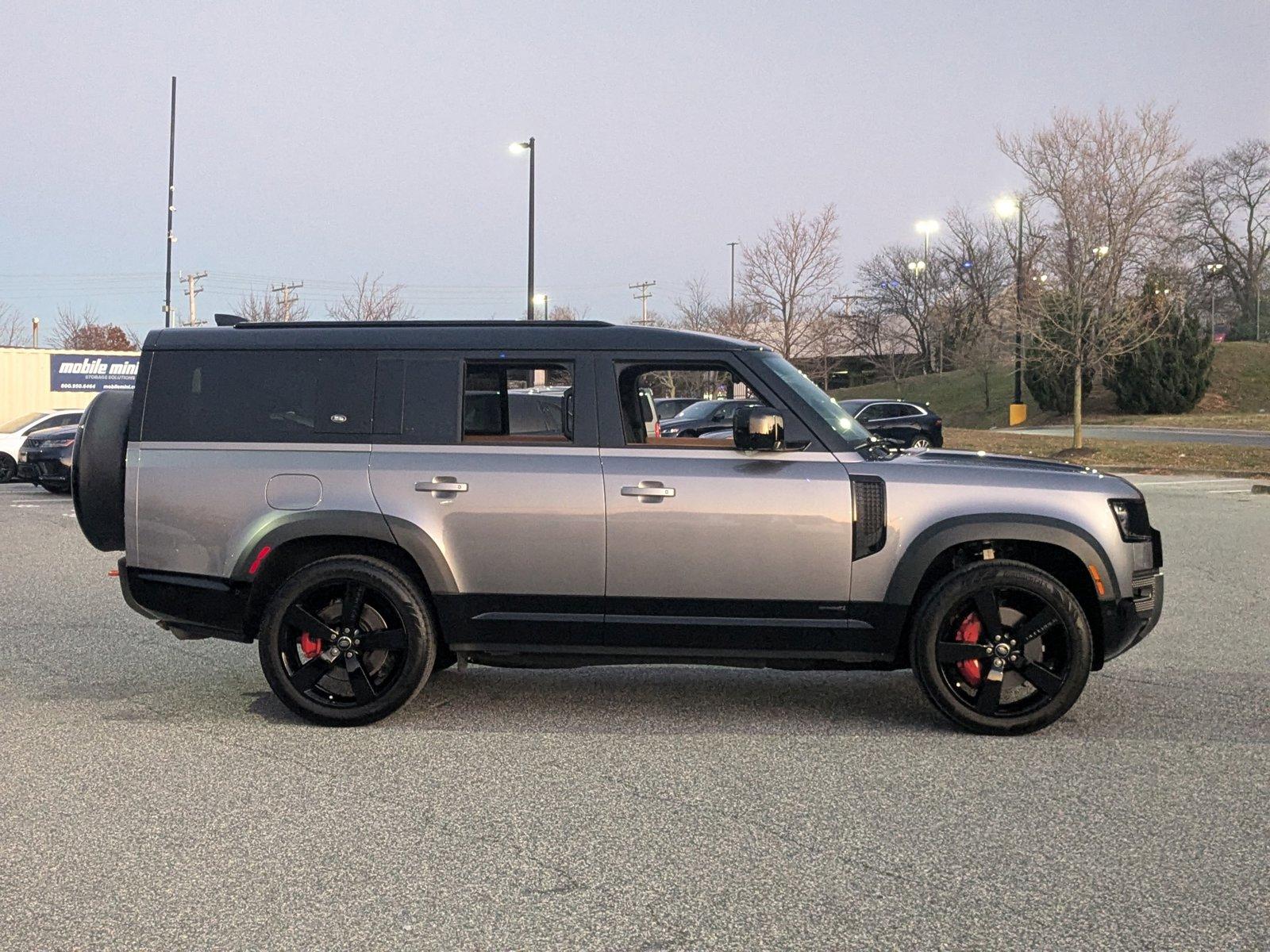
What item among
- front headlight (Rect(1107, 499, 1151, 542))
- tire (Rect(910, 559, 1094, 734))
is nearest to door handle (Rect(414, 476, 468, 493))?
tire (Rect(910, 559, 1094, 734))

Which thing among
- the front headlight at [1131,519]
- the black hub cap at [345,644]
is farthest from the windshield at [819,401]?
the black hub cap at [345,644]

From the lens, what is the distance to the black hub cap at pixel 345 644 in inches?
239

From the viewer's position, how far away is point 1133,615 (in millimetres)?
5918

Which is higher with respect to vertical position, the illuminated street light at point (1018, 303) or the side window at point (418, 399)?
the illuminated street light at point (1018, 303)

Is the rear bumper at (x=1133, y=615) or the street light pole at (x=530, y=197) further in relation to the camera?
the street light pole at (x=530, y=197)

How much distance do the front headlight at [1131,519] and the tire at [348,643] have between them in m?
3.27

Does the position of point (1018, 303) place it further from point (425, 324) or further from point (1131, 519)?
point (425, 324)

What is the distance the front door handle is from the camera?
5.96 m

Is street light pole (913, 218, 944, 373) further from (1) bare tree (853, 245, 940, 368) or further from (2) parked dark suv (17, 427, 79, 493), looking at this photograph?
(2) parked dark suv (17, 427, 79, 493)

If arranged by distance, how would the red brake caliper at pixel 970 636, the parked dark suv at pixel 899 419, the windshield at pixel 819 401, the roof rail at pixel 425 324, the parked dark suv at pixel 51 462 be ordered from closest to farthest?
the red brake caliper at pixel 970 636 < the windshield at pixel 819 401 < the roof rail at pixel 425 324 < the parked dark suv at pixel 51 462 < the parked dark suv at pixel 899 419

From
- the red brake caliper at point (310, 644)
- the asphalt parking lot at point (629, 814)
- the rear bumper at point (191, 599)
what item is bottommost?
the asphalt parking lot at point (629, 814)

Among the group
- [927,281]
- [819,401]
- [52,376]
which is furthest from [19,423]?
[927,281]

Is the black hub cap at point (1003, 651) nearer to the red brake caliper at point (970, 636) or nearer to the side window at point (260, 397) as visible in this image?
the red brake caliper at point (970, 636)

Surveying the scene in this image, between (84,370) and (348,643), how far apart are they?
1595 inches
